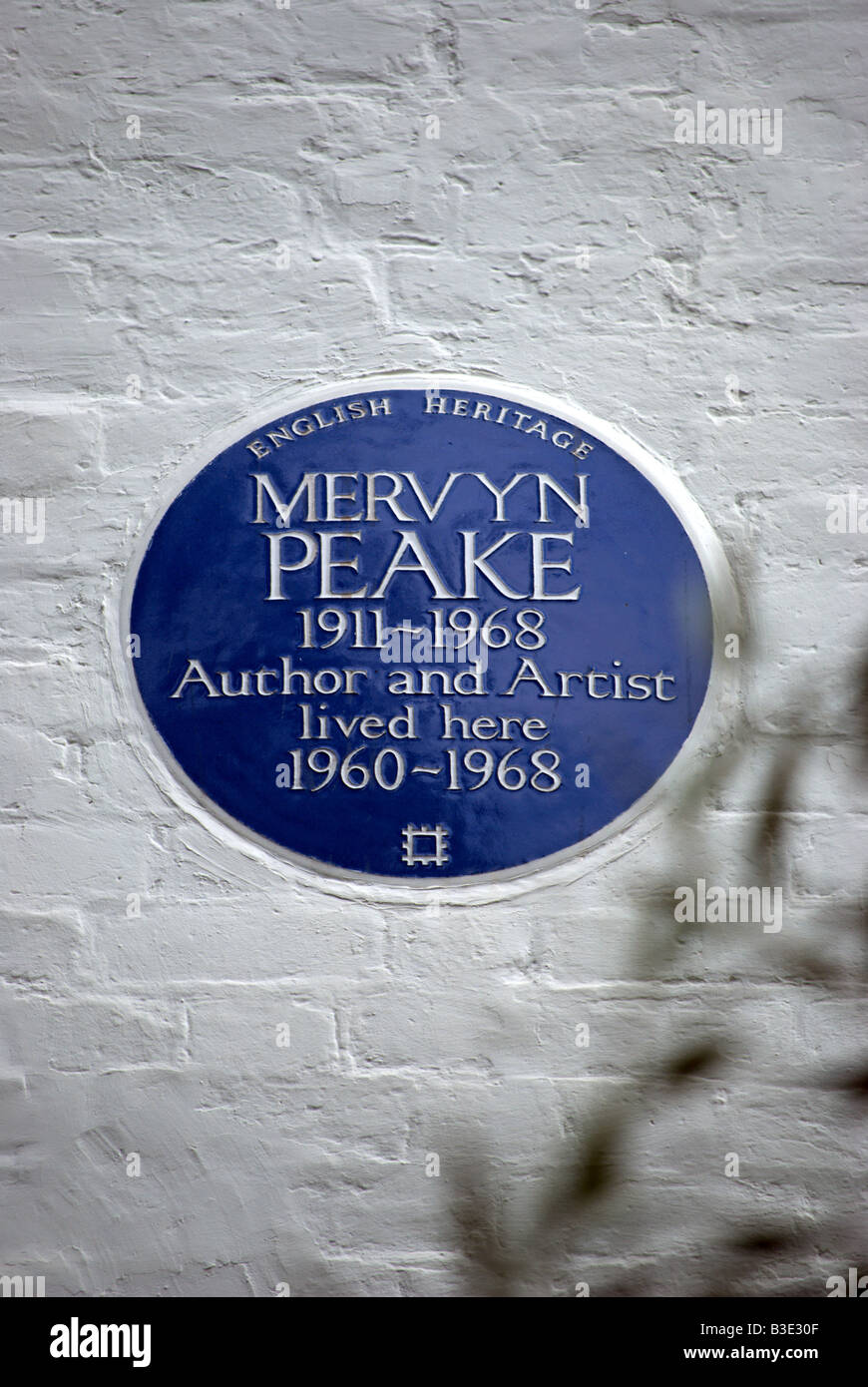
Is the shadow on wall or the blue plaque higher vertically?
the blue plaque

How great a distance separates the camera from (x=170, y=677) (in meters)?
2.04

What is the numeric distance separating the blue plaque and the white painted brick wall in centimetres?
8

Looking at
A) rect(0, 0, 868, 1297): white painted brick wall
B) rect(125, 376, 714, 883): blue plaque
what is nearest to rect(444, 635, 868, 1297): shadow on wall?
rect(0, 0, 868, 1297): white painted brick wall

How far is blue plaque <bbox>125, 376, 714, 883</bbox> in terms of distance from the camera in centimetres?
203

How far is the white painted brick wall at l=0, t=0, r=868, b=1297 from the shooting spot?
77.9 inches

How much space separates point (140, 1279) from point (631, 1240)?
83cm

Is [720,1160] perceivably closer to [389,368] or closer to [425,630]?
[425,630]

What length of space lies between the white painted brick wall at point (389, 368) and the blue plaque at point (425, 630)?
0.27 feet

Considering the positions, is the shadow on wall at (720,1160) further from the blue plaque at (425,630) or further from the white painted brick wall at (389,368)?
the blue plaque at (425,630)

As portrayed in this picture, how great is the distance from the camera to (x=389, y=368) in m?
2.10

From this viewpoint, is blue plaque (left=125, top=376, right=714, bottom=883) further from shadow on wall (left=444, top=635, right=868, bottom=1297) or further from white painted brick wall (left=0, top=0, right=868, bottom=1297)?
shadow on wall (left=444, top=635, right=868, bottom=1297)

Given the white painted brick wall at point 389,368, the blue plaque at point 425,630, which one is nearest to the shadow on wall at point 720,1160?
Answer: the white painted brick wall at point 389,368

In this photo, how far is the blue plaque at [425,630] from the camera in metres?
2.03

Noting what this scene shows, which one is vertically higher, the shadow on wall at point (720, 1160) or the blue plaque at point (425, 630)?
the blue plaque at point (425, 630)
